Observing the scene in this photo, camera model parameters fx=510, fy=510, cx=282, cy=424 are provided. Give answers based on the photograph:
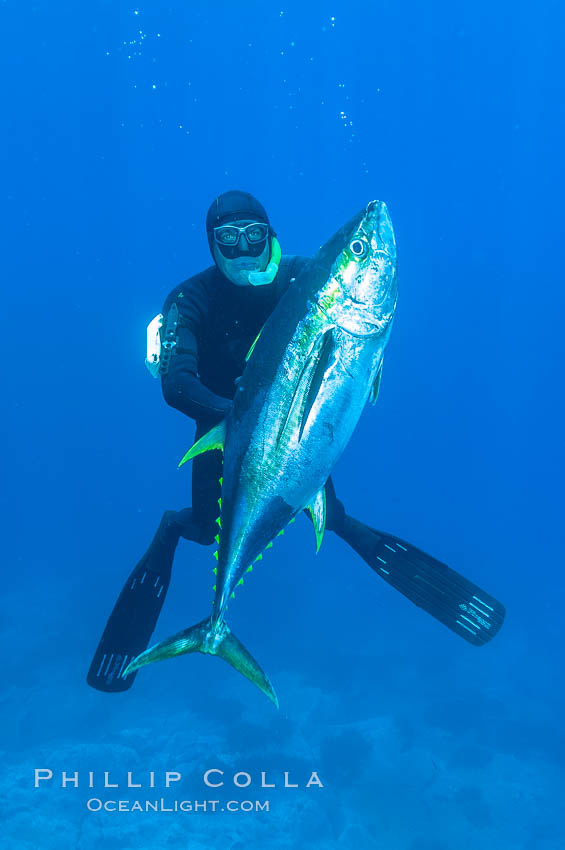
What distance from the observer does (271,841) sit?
718cm

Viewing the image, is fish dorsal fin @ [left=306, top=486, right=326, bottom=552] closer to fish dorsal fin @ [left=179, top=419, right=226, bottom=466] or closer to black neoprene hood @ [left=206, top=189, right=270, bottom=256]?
fish dorsal fin @ [left=179, top=419, right=226, bottom=466]

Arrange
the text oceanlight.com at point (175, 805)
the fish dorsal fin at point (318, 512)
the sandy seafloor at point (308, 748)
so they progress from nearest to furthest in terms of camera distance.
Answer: the fish dorsal fin at point (318, 512), the sandy seafloor at point (308, 748), the text oceanlight.com at point (175, 805)

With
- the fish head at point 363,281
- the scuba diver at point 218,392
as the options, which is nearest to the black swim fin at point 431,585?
the scuba diver at point 218,392

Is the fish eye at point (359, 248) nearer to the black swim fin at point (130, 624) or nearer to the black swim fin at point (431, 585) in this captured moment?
the black swim fin at point (431, 585)

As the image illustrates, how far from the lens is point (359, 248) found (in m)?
1.84

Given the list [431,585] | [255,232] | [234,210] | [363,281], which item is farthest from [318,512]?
[431,585]

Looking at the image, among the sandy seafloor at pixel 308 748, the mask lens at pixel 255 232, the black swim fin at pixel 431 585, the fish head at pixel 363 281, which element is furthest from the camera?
the sandy seafloor at pixel 308 748

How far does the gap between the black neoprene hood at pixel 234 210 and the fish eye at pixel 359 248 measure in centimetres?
97

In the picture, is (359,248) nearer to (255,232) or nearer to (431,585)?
(255,232)

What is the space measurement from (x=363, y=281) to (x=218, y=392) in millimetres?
1632

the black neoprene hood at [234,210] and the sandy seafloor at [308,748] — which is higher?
the black neoprene hood at [234,210]

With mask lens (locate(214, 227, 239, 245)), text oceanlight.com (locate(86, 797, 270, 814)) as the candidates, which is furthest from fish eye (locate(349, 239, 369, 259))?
text oceanlight.com (locate(86, 797, 270, 814))

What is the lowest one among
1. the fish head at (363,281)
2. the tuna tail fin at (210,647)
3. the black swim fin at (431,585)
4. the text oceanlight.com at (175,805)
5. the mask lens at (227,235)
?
the text oceanlight.com at (175,805)

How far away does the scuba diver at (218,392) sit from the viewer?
2426 millimetres
